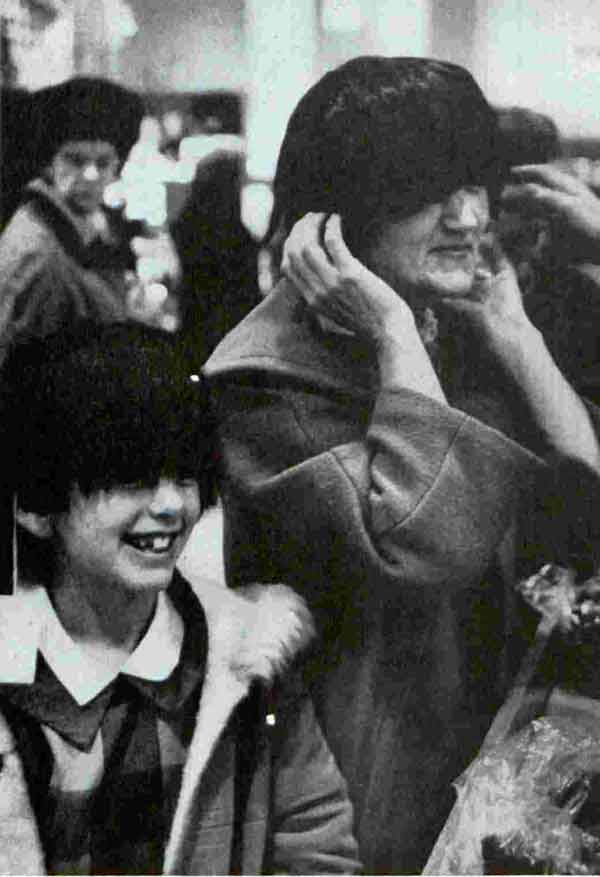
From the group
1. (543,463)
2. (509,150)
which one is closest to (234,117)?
(509,150)

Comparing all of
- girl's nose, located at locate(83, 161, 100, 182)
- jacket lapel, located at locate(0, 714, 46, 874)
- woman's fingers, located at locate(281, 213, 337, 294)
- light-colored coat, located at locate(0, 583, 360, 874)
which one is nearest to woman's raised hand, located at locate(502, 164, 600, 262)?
woman's fingers, located at locate(281, 213, 337, 294)

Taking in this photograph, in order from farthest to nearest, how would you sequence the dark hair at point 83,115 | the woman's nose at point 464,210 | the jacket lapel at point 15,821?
1. the woman's nose at point 464,210
2. the dark hair at point 83,115
3. the jacket lapel at point 15,821

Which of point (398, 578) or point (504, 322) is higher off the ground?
point (504, 322)

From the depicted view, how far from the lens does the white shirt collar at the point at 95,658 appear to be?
9.32 feet

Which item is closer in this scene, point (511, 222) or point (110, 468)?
point (110, 468)

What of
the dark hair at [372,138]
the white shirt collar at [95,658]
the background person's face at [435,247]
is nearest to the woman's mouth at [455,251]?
the background person's face at [435,247]

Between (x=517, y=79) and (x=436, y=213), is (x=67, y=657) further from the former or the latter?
(x=517, y=79)

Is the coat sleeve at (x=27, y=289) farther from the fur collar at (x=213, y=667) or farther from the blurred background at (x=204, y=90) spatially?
the fur collar at (x=213, y=667)

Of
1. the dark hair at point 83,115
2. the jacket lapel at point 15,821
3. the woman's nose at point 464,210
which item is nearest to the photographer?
the jacket lapel at point 15,821

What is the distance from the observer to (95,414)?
2832mm

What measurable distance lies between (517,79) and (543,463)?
86 cm

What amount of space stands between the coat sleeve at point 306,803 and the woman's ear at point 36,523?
0.64 m

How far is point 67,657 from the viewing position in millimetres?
2846

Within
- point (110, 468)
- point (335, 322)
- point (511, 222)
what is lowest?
point (110, 468)
